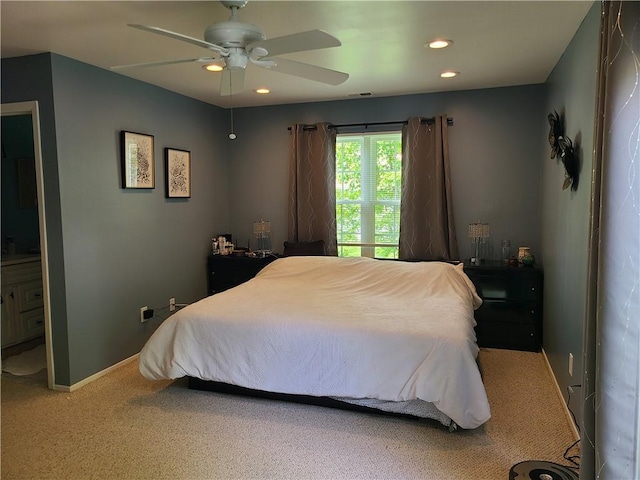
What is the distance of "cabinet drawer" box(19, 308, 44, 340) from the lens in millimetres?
4410

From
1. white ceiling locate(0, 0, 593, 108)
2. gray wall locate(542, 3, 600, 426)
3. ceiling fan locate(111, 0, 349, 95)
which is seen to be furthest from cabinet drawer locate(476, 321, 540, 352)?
ceiling fan locate(111, 0, 349, 95)

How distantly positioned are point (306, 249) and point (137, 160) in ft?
6.04

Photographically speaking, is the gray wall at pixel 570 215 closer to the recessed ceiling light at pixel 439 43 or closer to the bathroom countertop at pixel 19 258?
the recessed ceiling light at pixel 439 43

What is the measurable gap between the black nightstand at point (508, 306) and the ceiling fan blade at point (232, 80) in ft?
8.56

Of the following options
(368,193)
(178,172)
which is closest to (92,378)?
(178,172)

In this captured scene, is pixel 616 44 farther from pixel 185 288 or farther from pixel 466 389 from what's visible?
pixel 185 288

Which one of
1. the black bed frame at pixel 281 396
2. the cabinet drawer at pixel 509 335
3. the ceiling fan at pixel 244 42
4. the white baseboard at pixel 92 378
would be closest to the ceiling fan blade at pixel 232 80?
the ceiling fan at pixel 244 42

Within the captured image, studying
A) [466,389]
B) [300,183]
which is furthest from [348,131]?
[466,389]

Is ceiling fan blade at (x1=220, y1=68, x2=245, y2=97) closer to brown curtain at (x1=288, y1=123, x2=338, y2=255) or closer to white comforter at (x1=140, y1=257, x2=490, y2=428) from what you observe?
white comforter at (x1=140, y1=257, x2=490, y2=428)

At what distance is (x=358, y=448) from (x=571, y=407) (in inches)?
51.8

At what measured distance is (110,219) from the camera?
362 cm

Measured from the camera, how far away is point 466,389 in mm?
2527

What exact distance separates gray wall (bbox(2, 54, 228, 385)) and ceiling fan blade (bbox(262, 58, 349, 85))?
175 cm

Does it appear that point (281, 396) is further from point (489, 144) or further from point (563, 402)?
point (489, 144)
